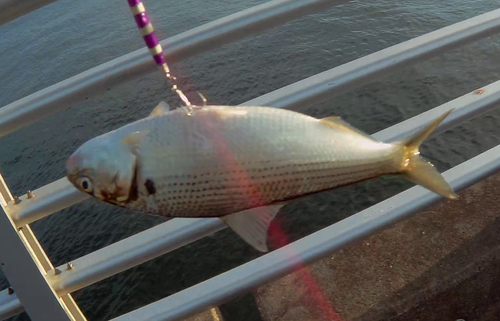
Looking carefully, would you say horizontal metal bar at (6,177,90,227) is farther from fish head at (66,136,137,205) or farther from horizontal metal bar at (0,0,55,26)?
fish head at (66,136,137,205)

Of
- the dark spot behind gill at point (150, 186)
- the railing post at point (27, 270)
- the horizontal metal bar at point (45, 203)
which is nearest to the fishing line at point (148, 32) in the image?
the dark spot behind gill at point (150, 186)

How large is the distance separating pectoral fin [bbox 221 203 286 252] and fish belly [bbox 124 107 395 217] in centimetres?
1

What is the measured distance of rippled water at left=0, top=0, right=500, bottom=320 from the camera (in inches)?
220

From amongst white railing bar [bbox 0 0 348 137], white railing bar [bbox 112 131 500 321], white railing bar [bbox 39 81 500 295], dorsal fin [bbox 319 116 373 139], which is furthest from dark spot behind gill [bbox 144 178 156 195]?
white railing bar [bbox 112 131 500 321]

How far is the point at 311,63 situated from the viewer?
24.3 ft

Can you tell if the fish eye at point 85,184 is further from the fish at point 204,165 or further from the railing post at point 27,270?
the railing post at point 27,270

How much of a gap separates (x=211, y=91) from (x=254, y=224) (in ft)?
21.0

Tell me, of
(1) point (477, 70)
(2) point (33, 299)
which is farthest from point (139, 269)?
(1) point (477, 70)

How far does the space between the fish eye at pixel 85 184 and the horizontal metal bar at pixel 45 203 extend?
61 cm

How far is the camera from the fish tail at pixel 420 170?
949mm

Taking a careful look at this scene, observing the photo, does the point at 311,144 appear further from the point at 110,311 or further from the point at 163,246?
the point at 110,311

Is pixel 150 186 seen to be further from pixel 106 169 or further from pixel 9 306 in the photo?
pixel 9 306

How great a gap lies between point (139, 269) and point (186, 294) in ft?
13.4

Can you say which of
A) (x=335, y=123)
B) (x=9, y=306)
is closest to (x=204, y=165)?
(x=335, y=123)
